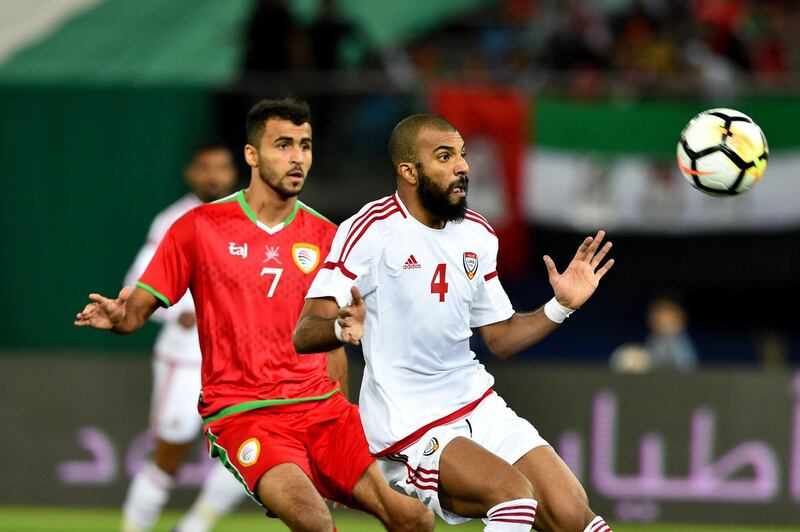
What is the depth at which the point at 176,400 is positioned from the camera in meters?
9.66

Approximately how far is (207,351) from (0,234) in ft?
21.3

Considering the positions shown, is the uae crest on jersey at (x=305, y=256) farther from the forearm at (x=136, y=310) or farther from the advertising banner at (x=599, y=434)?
the advertising banner at (x=599, y=434)

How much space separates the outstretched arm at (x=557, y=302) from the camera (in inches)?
256

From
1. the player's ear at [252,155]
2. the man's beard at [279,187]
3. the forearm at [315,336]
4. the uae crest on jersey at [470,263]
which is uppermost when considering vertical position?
the player's ear at [252,155]

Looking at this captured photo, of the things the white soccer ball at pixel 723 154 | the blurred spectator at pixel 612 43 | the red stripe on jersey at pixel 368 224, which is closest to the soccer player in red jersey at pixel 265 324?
the red stripe on jersey at pixel 368 224

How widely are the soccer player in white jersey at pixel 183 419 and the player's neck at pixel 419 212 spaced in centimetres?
312

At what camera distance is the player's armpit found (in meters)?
6.12

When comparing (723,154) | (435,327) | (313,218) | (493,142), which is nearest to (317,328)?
(435,327)

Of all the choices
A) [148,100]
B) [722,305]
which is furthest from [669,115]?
[148,100]

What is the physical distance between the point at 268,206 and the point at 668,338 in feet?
22.1

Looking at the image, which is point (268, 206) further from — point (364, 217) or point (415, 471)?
point (415, 471)

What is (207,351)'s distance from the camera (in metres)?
6.85

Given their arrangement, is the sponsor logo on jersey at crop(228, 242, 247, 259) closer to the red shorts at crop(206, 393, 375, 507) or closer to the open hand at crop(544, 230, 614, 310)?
the red shorts at crop(206, 393, 375, 507)

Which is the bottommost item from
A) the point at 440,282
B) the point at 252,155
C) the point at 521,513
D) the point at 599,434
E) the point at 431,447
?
the point at 521,513
